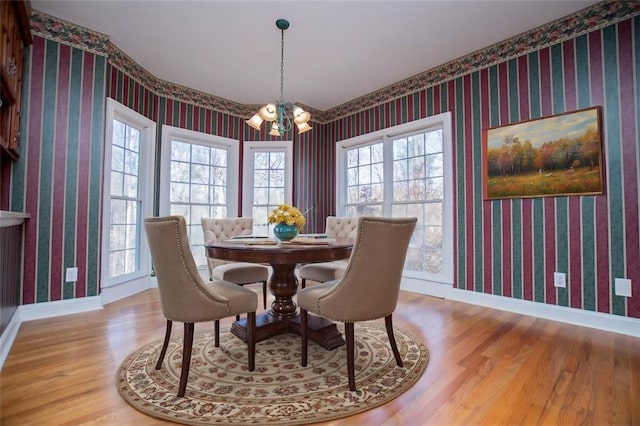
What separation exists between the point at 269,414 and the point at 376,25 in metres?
3.10

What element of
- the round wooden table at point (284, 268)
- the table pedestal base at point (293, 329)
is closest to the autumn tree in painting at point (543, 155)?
the round wooden table at point (284, 268)

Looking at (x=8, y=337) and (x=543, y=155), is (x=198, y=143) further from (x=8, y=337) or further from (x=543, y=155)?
Result: (x=543, y=155)

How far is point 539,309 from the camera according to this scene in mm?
2820

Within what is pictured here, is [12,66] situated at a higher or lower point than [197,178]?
higher

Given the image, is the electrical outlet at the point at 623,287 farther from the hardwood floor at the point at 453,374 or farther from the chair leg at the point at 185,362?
the chair leg at the point at 185,362

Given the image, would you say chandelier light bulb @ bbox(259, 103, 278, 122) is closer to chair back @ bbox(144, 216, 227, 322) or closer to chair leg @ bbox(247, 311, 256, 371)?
chair back @ bbox(144, 216, 227, 322)

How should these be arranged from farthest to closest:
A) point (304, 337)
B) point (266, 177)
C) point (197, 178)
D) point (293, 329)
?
point (266, 177), point (197, 178), point (293, 329), point (304, 337)

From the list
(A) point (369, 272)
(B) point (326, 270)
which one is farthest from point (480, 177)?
(A) point (369, 272)

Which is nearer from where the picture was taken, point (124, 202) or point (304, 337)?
point (304, 337)

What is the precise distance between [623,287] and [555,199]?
84cm

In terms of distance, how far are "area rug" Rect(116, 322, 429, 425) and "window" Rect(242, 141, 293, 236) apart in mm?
2676

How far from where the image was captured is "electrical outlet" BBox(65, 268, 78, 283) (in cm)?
285

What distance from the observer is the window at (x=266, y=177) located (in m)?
4.70

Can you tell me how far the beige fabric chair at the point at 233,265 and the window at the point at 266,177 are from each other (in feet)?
4.47
